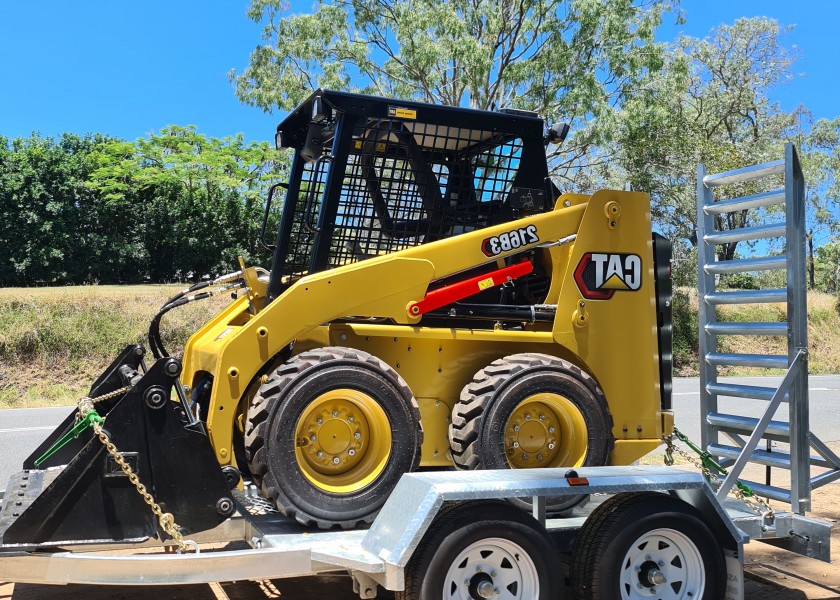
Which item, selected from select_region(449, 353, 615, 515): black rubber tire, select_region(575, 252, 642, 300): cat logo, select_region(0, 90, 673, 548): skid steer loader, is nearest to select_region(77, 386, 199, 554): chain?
select_region(0, 90, 673, 548): skid steer loader

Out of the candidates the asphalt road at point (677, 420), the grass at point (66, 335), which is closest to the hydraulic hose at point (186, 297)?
the asphalt road at point (677, 420)

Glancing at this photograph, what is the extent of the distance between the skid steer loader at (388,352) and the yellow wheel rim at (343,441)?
0.01 metres

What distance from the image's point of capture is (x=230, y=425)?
4188 millimetres

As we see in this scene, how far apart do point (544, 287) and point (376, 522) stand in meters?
1.99

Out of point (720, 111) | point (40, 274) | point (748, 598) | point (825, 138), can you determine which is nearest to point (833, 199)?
point (825, 138)

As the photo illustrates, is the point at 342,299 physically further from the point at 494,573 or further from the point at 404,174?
the point at 494,573

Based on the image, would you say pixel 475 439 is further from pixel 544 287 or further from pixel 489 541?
pixel 544 287

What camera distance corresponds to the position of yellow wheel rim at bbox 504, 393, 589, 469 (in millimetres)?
4555

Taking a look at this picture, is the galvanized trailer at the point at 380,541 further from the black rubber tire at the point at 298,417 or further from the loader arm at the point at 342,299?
the loader arm at the point at 342,299

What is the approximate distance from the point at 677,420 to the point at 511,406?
934 cm

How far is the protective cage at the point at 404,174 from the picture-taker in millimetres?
4750

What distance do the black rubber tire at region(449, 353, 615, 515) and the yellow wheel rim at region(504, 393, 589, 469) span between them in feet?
0.15

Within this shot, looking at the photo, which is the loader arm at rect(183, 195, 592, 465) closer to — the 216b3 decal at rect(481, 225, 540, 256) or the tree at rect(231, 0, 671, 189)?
the 216b3 decal at rect(481, 225, 540, 256)

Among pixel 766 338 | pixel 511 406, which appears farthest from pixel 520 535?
pixel 766 338
